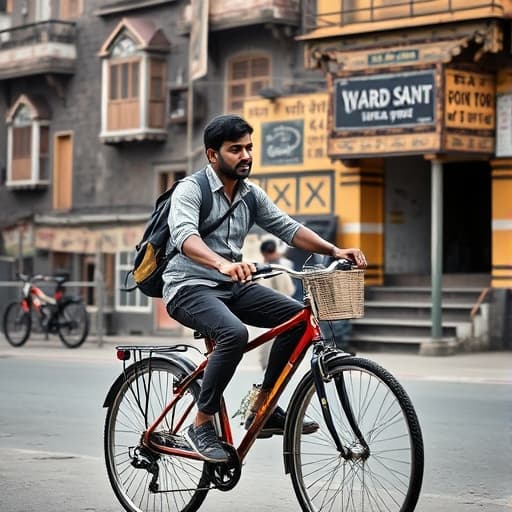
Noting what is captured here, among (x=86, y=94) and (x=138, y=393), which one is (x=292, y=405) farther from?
(x=86, y=94)

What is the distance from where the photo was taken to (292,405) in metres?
6.44

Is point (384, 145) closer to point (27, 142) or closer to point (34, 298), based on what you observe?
point (34, 298)

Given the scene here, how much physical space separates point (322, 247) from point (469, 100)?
16617 millimetres

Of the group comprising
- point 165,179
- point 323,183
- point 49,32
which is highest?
point 49,32

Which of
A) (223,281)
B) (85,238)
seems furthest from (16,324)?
(223,281)

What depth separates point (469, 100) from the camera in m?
23.0

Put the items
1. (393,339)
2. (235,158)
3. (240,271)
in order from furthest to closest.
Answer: (393,339), (235,158), (240,271)

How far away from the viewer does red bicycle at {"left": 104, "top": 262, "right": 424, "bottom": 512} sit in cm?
612

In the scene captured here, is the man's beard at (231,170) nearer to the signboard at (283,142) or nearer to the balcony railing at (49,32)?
the signboard at (283,142)

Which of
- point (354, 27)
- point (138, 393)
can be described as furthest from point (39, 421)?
point (354, 27)

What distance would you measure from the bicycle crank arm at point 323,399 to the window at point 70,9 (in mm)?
30405

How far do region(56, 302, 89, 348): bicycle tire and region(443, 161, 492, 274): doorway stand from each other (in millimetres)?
7386

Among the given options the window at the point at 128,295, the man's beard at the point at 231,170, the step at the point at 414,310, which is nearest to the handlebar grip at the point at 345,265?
the man's beard at the point at 231,170

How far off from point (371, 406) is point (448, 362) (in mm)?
14729
